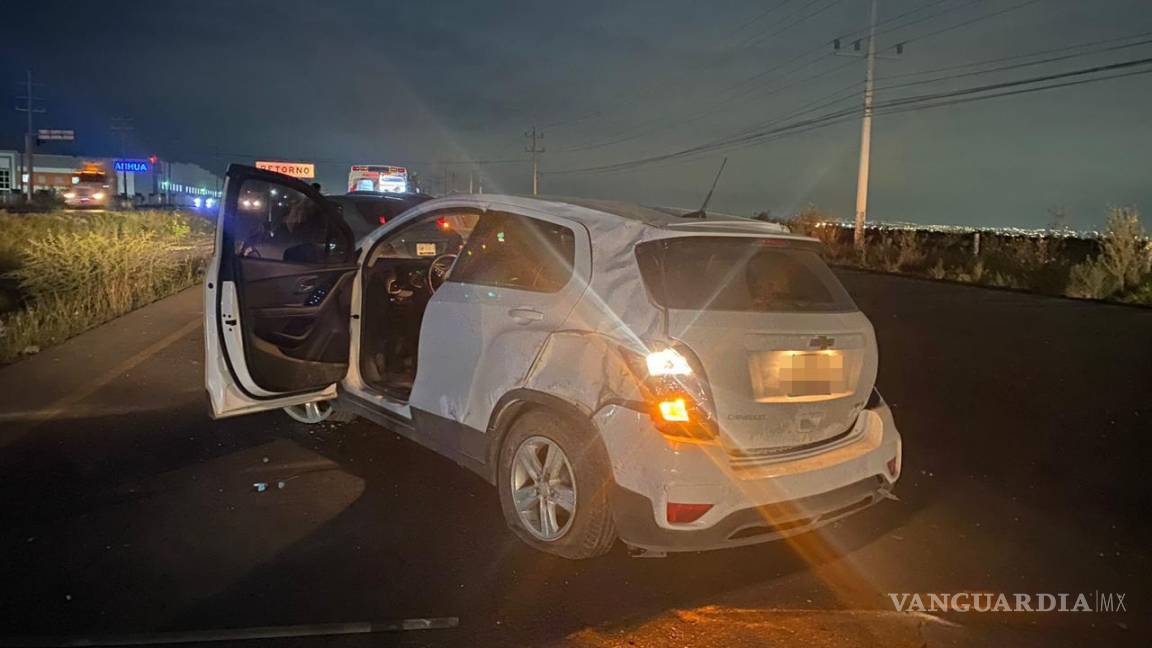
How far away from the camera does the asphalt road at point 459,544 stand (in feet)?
12.1

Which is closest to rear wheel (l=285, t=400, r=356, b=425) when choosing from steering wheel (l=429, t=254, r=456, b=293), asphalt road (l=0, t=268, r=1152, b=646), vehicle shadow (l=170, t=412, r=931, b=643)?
asphalt road (l=0, t=268, r=1152, b=646)

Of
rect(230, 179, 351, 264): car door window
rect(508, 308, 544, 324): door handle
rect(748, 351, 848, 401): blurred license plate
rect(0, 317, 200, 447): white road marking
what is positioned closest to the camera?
rect(748, 351, 848, 401): blurred license plate

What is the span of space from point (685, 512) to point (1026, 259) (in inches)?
887

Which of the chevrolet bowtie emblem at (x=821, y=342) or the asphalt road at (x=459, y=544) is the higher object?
the chevrolet bowtie emblem at (x=821, y=342)

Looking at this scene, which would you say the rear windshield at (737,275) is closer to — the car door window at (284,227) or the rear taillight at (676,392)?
the rear taillight at (676,392)

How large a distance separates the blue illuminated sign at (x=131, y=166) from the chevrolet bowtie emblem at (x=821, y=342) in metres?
87.2

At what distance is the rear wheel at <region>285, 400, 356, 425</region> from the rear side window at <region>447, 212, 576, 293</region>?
6.48 feet

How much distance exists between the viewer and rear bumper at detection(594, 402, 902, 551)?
3.68 metres

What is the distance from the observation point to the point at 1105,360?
33.2 feet

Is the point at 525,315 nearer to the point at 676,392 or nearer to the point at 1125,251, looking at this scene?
the point at 676,392

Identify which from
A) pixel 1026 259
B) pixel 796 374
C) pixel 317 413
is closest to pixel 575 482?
pixel 796 374

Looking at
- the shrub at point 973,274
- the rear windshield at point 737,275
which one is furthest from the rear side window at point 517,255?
the shrub at point 973,274

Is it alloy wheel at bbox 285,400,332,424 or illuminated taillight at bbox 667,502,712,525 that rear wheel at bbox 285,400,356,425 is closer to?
alloy wheel at bbox 285,400,332,424

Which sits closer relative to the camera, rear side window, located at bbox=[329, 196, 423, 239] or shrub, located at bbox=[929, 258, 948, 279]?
rear side window, located at bbox=[329, 196, 423, 239]
